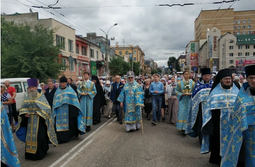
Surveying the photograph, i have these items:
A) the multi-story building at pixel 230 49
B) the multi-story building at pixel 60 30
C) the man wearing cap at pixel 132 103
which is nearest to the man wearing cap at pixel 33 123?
the man wearing cap at pixel 132 103

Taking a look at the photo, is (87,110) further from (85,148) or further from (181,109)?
(181,109)

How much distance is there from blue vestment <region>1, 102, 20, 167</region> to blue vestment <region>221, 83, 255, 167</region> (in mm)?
3485

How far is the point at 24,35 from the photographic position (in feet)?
53.2

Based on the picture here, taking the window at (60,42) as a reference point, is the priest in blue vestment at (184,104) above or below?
below

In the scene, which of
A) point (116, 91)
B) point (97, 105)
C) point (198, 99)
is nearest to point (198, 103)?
point (198, 99)

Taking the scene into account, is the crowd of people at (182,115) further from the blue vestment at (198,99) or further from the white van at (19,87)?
the white van at (19,87)

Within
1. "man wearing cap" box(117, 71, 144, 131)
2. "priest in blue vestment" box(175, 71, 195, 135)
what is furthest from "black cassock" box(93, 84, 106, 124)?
"priest in blue vestment" box(175, 71, 195, 135)

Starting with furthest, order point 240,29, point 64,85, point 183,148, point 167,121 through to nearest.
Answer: point 240,29 < point 167,121 < point 64,85 < point 183,148

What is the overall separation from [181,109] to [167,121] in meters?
2.60

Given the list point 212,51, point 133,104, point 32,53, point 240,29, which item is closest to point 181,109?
point 133,104

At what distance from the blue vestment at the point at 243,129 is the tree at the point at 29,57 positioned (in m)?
14.6

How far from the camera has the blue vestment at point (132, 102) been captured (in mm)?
8070

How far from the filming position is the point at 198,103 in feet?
17.7

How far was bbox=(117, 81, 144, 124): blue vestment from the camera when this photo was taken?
26.5ft
